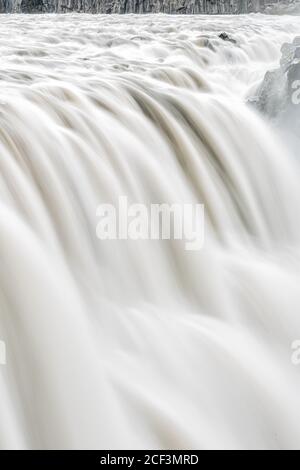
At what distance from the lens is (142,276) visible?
2.74 metres

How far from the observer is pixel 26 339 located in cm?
199

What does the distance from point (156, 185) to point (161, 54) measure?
4.04 metres

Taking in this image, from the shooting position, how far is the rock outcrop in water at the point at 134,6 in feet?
120

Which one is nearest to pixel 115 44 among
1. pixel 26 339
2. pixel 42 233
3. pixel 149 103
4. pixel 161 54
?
pixel 161 54

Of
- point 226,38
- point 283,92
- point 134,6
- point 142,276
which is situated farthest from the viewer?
point 134,6

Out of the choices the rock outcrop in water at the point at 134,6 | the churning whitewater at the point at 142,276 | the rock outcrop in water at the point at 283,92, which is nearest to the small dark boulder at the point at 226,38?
the rock outcrop in water at the point at 283,92

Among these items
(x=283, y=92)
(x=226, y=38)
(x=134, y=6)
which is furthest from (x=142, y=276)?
(x=134, y=6)

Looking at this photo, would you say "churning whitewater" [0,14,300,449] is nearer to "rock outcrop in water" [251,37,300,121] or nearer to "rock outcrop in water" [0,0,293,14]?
"rock outcrop in water" [251,37,300,121]

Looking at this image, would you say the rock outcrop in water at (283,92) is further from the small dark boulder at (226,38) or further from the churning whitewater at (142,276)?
the small dark boulder at (226,38)

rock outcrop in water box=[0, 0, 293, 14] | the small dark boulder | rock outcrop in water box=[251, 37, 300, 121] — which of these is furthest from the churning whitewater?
rock outcrop in water box=[0, 0, 293, 14]

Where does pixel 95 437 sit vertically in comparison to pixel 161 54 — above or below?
below

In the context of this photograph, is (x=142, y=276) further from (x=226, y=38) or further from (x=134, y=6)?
(x=134, y=6)

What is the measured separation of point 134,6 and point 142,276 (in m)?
41.0
